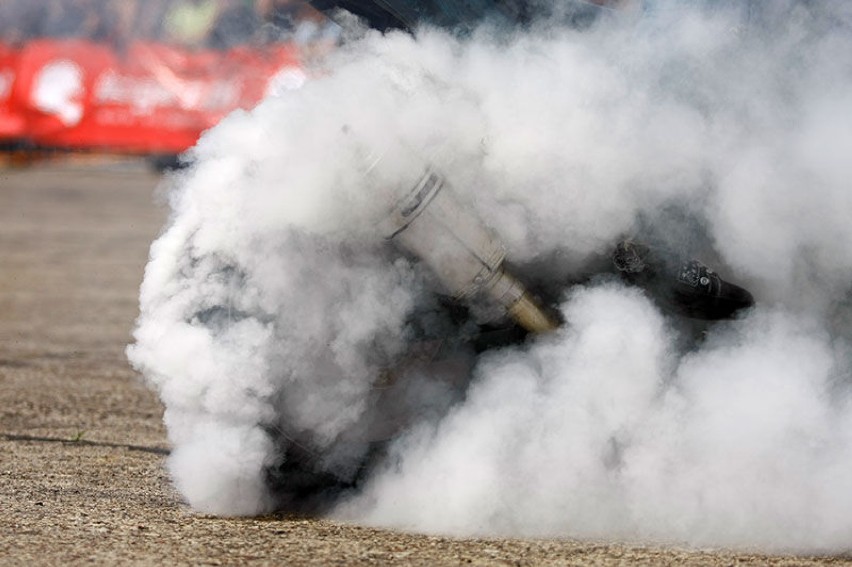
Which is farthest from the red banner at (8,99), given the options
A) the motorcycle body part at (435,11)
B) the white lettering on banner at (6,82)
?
the motorcycle body part at (435,11)

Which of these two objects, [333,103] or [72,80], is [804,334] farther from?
[72,80]

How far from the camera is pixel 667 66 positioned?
162 inches

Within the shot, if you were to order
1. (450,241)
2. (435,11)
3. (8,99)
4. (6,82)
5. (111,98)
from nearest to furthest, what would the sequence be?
(450,241), (435,11), (6,82), (8,99), (111,98)

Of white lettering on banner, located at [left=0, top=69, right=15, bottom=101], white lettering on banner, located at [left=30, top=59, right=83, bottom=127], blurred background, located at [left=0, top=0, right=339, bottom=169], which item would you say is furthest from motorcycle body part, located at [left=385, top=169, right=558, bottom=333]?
white lettering on banner, located at [left=0, top=69, right=15, bottom=101]

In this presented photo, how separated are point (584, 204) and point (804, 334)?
0.83m

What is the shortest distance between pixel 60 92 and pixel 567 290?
14528 mm

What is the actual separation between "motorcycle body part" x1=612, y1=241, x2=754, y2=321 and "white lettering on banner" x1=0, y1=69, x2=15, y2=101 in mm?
14582

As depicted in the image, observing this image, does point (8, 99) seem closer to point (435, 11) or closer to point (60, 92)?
point (60, 92)

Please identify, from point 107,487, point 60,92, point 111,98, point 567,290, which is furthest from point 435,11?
point 60,92

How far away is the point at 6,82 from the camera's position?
17.3m

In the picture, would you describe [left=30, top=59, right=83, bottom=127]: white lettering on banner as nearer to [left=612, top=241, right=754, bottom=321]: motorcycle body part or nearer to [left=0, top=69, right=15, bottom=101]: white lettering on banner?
[left=0, top=69, right=15, bottom=101]: white lettering on banner

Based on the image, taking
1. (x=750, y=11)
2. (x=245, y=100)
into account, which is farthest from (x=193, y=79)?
(x=750, y=11)

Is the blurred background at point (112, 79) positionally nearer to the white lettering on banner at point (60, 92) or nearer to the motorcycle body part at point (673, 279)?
the white lettering on banner at point (60, 92)

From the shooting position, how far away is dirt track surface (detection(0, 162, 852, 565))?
3.36 metres
